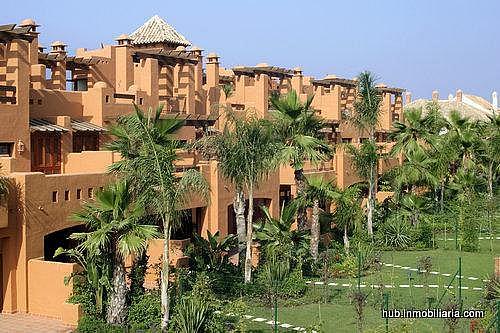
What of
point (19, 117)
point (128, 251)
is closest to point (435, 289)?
point (128, 251)

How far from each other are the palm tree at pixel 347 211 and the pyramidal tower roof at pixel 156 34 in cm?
1599

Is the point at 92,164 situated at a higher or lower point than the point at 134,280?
higher

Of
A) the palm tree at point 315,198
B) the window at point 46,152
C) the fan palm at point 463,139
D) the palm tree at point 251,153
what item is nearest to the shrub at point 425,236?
the palm tree at point 315,198

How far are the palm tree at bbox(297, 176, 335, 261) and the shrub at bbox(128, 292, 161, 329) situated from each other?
931 cm

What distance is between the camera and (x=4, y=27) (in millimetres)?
23422

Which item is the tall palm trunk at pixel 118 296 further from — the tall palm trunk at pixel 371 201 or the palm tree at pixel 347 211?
the tall palm trunk at pixel 371 201

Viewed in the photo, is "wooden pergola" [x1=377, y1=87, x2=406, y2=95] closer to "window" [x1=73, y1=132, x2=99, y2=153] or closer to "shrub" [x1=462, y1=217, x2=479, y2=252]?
"shrub" [x1=462, y1=217, x2=479, y2=252]

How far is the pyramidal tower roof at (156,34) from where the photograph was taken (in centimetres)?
4066

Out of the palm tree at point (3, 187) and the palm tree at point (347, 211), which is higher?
the palm tree at point (3, 187)

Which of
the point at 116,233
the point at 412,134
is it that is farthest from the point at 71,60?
the point at 412,134

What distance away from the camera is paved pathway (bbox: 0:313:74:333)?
18266 millimetres

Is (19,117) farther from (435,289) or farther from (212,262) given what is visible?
(435,289)

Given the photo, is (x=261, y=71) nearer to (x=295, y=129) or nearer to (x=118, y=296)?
(x=295, y=129)

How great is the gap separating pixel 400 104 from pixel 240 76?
2145cm
